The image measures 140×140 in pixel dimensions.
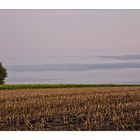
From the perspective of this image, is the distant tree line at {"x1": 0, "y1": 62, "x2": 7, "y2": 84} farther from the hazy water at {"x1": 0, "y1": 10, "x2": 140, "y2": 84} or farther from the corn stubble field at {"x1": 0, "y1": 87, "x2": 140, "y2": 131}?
the corn stubble field at {"x1": 0, "y1": 87, "x2": 140, "y2": 131}

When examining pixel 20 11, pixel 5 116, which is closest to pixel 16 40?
pixel 20 11

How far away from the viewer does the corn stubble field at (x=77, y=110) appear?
18.0 feet

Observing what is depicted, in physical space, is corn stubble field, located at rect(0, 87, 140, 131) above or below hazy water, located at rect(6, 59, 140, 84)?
below

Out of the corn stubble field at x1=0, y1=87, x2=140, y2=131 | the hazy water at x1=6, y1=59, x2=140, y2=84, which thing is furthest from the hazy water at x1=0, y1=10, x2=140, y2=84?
the corn stubble field at x1=0, y1=87, x2=140, y2=131

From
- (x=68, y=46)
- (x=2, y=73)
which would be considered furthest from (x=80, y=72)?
(x=2, y=73)

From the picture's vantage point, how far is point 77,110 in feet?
19.0

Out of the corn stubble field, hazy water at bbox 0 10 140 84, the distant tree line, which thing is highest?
hazy water at bbox 0 10 140 84

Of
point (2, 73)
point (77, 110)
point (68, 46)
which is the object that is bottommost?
point (77, 110)

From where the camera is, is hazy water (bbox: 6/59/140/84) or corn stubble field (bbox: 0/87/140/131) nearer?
corn stubble field (bbox: 0/87/140/131)

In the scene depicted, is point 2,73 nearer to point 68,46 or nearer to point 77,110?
point 68,46

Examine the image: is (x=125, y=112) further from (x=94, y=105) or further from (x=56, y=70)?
(x=56, y=70)

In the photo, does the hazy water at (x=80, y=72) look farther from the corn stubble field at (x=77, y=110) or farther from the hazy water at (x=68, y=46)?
the corn stubble field at (x=77, y=110)

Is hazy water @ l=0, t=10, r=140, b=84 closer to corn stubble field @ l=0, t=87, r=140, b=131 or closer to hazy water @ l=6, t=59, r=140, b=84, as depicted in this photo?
hazy water @ l=6, t=59, r=140, b=84

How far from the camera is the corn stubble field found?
5484 millimetres
